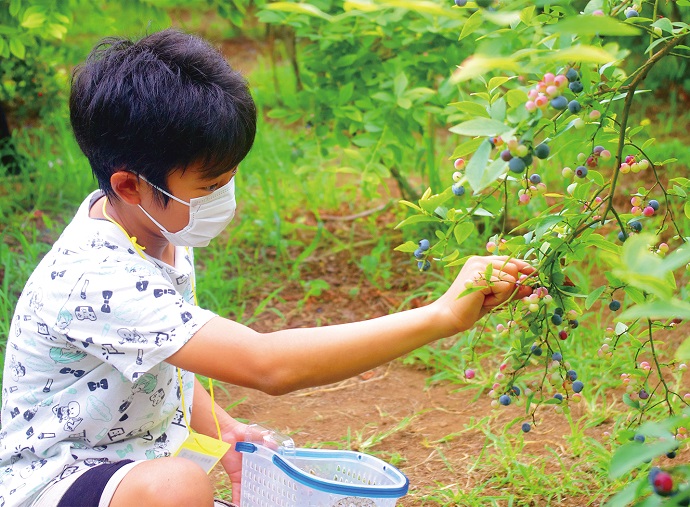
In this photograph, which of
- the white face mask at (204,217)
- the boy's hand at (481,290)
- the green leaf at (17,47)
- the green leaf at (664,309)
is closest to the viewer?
the green leaf at (664,309)

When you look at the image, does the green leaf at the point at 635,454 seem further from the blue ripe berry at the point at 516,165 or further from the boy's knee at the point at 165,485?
the boy's knee at the point at 165,485

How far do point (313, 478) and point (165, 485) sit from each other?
0.82ft

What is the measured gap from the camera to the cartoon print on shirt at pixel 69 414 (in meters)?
1.47

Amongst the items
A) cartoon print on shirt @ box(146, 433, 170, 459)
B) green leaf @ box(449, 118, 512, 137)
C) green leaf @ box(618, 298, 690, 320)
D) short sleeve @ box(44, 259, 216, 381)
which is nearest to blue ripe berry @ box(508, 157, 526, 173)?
green leaf @ box(449, 118, 512, 137)

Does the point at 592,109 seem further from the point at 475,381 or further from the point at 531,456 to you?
the point at 475,381

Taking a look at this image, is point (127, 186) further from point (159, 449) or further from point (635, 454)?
point (635, 454)

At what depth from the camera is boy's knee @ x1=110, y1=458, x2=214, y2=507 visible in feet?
4.47

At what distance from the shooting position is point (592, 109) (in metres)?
1.26

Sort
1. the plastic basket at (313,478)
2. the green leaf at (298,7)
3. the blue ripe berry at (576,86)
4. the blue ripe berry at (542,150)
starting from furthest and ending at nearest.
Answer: the plastic basket at (313,478) → the blue ripe berry at (576,86) → the blue ripe berry at (542,150) → the green leaf at (298,7)

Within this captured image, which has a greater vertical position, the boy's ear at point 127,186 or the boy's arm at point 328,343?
the boy's ear at point 127,186

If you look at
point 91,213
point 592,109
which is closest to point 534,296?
point 592,109

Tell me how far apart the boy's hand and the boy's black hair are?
477mm

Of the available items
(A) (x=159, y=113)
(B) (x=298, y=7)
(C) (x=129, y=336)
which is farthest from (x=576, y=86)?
(C) (x=129, y=336)

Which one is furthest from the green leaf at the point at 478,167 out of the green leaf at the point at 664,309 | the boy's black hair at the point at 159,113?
the boy's black hair at the point at 159,113
